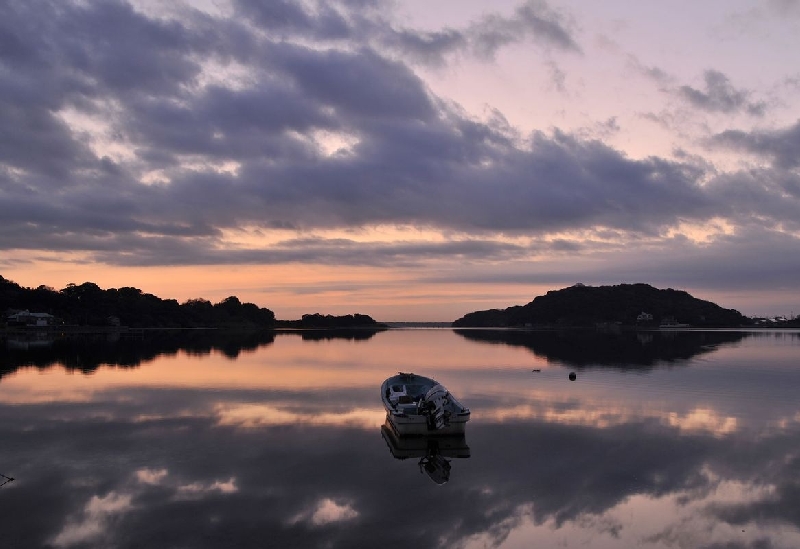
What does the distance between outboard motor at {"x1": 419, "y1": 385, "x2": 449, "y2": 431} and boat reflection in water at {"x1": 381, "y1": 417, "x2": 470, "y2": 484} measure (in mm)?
566

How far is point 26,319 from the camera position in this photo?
134 meters

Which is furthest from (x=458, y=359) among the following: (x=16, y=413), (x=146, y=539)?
(x=146, y=539)

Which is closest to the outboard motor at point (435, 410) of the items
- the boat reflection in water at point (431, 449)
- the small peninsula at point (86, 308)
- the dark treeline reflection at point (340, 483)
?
the boat reflection in water at point (431, 449)

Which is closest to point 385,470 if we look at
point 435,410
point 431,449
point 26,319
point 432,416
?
point 431,449

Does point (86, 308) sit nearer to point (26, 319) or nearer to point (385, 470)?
point (26, 319)

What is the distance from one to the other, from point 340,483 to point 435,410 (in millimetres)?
6932

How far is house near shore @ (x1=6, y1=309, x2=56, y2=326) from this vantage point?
13312 cm

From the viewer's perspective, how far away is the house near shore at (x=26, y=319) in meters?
133

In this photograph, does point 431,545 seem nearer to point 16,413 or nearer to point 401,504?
point 401,504

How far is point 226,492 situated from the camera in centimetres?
1584

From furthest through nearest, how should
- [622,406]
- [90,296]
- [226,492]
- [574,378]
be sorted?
1. [90,296]
2. [574,378]
3. [622,406]
4. [226,492]

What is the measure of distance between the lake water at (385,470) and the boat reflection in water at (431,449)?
0.11 metres

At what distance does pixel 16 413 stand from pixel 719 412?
1326 inches

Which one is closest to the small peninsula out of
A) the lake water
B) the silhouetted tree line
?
the silhouetted tree line
